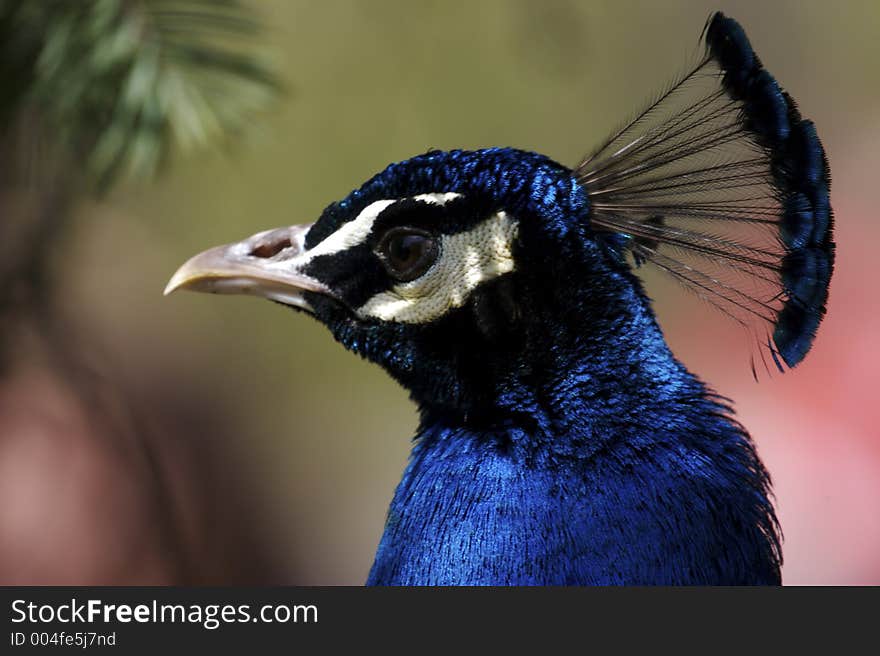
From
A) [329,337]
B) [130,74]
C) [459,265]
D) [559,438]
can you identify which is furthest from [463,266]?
[329,337]

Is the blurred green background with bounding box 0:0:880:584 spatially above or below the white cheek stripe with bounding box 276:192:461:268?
above

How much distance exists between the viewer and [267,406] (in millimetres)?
2162

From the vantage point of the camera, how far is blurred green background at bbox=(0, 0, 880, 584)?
1.60 m

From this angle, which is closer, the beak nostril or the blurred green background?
the beak nostril

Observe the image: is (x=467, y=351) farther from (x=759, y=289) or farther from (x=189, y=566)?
(x=189, y=566)

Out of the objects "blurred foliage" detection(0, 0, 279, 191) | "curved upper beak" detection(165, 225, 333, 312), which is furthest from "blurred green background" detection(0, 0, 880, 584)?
"curved upper beak" detection(165, 225, 333, 312)

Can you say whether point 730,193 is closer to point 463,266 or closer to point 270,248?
point 463,266

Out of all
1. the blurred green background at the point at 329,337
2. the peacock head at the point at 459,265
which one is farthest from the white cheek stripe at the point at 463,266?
the blurred green background at the point at 329,337

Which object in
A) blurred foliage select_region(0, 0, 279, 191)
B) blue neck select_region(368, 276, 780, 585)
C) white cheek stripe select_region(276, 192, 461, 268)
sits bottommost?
blue neck select_region(368, 276, 780, 585)

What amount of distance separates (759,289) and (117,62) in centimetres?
54

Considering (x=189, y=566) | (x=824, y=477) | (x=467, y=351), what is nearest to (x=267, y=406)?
(x=189, y=566)

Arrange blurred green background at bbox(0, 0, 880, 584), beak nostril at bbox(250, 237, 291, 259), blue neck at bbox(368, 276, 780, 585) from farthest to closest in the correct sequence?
blurred green background at bbox(0, 0, 880, 584), beak nostril at bbox(250, 237, 291, 259), blue neck at bbox(368, 276, 780, 585)

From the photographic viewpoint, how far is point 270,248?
799mm

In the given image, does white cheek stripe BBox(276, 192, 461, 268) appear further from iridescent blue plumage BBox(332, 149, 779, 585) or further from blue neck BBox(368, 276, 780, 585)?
blue neck BBox(368, 276, 780, 585)
